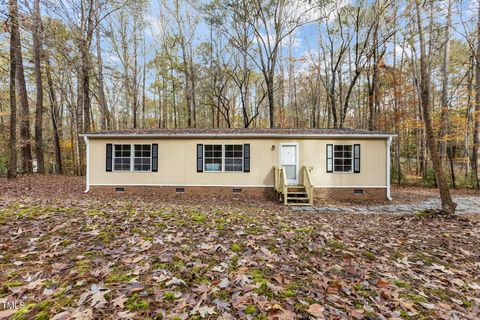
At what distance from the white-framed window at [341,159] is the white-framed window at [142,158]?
8513 millimetres

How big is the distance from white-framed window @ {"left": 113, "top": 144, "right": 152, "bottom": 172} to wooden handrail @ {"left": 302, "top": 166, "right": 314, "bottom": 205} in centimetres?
698

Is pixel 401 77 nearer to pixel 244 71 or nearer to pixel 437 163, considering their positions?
A: pixel 244 71

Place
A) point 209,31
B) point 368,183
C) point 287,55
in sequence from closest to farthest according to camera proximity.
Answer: point 368,183, point 209,31, point 287,55

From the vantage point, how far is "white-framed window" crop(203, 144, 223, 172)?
10398mm

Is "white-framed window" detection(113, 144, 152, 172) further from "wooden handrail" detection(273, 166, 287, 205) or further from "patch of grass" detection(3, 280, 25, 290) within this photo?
"patch of grass" detection(3, 280, 25, 290)

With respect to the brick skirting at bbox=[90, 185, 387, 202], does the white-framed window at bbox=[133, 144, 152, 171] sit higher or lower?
higher

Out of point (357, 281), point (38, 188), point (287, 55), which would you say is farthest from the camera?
point (287, 55)

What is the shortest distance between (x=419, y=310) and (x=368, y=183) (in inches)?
351

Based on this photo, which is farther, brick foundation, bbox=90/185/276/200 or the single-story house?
brick foundation, bbox=90/185/276/200

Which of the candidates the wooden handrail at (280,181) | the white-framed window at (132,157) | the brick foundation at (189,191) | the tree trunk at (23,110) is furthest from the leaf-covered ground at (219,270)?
the tree trunk at (23,110)

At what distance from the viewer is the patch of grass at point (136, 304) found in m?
1.89

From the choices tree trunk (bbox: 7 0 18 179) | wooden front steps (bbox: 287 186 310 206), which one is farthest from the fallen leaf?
tree trunk (bbox: 7 0 18 179)

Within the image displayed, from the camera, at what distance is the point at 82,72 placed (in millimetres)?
13461

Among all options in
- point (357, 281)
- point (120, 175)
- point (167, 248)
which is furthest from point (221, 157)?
point (357, 281)
